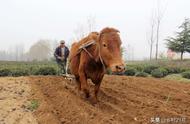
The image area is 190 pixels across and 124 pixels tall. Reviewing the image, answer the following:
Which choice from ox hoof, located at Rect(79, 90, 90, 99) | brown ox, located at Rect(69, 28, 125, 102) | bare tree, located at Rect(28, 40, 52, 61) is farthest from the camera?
bare tree, located at Rect(28, 40, 52, 61)

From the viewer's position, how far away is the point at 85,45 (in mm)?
8820

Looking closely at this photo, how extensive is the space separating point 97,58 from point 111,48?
2.24 feet

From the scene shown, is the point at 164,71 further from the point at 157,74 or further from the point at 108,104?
the point at 108,104

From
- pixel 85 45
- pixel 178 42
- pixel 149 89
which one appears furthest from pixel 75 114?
pixel 178 42

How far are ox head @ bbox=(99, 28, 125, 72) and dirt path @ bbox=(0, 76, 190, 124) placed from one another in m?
1.14

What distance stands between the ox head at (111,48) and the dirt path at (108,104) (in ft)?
3.74

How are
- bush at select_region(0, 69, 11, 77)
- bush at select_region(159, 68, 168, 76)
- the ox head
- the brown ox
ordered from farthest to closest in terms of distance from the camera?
bush at select_region(159, 68, 168, 76), bush at select_region(0, 69, 11, 77), the brown ox, the ox head

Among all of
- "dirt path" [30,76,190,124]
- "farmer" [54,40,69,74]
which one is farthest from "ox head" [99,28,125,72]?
"farmer" [54,40,69,74]

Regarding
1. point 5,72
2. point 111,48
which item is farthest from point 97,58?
point 5,72

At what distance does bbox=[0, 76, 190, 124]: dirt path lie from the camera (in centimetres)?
716

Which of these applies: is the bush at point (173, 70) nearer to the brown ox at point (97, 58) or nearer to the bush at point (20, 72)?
the bush at point (20, 72)

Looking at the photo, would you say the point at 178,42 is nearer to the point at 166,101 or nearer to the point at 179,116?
the point at 166,101

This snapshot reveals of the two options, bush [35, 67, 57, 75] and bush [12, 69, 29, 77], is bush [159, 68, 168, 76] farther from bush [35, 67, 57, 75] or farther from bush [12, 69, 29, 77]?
bush [12, 69, 29, 77]

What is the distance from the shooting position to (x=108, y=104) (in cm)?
868
